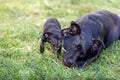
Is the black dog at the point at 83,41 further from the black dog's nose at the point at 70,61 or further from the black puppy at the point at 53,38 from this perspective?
the black puppy at the point at 53,38

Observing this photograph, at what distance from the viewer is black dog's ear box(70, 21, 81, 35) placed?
6.63m

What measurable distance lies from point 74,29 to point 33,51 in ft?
3.38

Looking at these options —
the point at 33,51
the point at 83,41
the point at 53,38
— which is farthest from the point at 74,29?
the point at 33,51

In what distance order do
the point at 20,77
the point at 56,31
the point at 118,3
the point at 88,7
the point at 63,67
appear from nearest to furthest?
1. the point at 20,77
2. the point at 63,67
3. the point at 56,31
4. the point at 88,7
5. the point at 118,3

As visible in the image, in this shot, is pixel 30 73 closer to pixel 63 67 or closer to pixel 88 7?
pixel 63 67

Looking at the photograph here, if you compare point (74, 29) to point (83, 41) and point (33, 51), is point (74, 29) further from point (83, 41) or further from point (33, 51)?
point (33, 51)

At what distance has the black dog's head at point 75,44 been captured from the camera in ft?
21.5

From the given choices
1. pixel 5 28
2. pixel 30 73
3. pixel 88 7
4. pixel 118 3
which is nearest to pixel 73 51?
pixel 30 73

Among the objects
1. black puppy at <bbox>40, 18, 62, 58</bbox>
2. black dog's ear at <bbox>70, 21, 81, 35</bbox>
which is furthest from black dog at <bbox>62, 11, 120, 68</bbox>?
black puppy at <bbox>40, 18, 62, 58</bbox>

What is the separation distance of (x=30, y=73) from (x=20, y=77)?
0.20 m

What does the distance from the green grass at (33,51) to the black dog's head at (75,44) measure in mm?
200

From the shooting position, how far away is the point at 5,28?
27.5 ft

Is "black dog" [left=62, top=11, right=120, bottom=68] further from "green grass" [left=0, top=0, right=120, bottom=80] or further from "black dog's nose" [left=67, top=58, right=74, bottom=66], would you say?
"green grass" [left=0, top=0, right=120, bottom=80]

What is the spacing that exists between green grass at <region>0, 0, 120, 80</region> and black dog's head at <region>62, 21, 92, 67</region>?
0.20 metres
